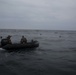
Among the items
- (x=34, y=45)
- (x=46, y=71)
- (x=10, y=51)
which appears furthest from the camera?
(x=34, y=45)

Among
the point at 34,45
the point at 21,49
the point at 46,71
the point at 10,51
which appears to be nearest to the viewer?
the point at 46,71

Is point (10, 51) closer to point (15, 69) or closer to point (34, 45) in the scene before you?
point (34, 45)

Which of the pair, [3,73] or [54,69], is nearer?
[3,73]

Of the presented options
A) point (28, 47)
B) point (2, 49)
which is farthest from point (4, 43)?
point (28, 47)

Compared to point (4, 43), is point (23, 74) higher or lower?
lower

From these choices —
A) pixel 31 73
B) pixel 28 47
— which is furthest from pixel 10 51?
pixel 31 73

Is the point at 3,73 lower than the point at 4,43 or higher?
lower

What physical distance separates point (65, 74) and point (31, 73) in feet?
10.8

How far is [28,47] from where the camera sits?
27.1 metres

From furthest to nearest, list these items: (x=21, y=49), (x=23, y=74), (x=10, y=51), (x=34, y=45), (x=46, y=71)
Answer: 1. (x=34, y=45)
2. (x=21, y=49)
3. (x=10, y=51)
4. (x=46, y=71)
5. (x=23, y=74)

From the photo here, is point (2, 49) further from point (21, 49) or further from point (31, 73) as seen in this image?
point (31, 73)

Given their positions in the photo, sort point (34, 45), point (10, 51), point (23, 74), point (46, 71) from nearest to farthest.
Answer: point (23, 74) → point (46, 71) → point (10, 51) → point (34, 45)

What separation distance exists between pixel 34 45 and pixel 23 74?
48.6 feet

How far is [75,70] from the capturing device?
14.8m
